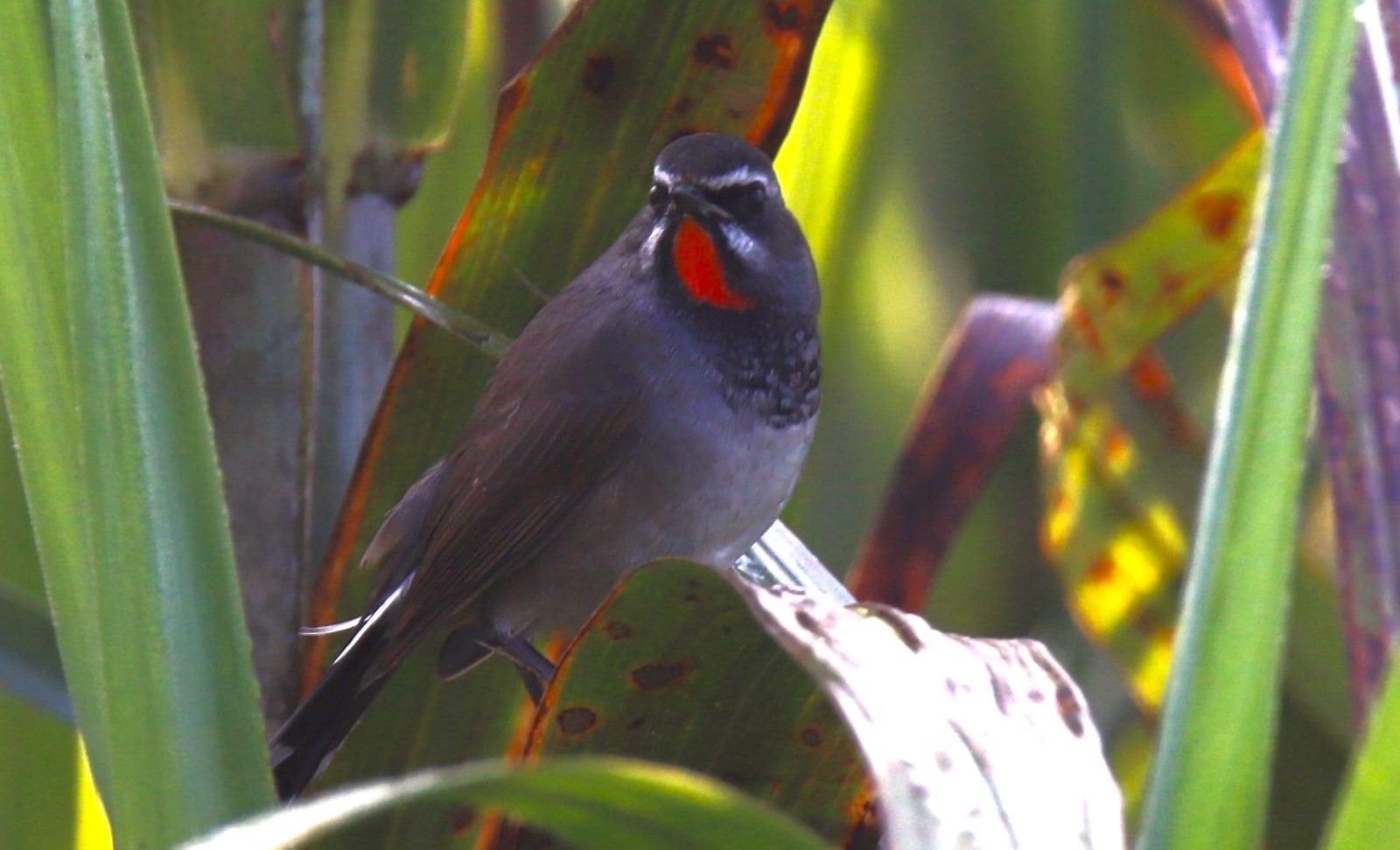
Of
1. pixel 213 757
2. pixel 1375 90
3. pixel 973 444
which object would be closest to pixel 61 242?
pixel 213 757

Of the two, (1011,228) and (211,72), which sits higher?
(211,72)

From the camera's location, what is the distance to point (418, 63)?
1198mm

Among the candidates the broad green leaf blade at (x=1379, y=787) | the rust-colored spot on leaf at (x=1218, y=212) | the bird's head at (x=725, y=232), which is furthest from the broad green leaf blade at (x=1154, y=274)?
the broad green leaf blade at (x=1379, y=787)

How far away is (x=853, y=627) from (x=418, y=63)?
63cm

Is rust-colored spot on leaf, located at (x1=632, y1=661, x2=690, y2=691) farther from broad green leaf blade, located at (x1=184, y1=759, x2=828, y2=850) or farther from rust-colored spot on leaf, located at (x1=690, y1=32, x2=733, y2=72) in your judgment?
rust-colored spot on leaf, located at (x1=690, y1=32, x2=733, y2=72)

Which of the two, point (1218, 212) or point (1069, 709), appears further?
point (1218, 212)

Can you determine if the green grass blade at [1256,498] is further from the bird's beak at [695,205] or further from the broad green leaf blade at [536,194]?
the bird's beak at [695,205]

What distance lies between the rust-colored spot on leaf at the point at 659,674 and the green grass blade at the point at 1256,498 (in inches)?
11.0

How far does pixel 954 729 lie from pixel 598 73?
63 cm

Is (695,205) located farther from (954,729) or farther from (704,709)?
(954,729)

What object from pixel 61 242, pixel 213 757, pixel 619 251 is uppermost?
pixel 61 242

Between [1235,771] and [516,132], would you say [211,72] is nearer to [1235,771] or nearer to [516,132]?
[516,132]

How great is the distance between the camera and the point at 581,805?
556 millimetres

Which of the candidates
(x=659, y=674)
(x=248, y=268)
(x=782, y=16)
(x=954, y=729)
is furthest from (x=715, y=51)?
(x=954, y=729)
